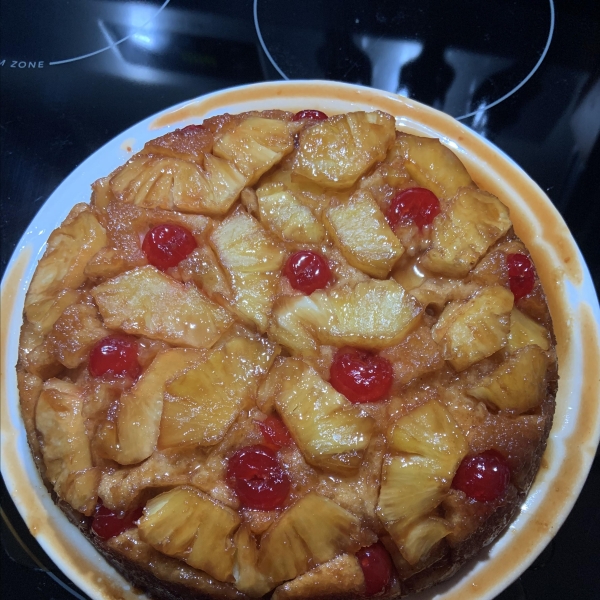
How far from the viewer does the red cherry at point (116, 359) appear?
6.16ft

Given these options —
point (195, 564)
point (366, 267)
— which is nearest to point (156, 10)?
point (366, 267)

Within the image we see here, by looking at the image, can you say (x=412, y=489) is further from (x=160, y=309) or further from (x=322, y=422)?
(x=160, y=309)

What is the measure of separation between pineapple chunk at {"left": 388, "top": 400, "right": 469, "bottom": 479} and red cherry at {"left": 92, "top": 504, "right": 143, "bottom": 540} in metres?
0.78

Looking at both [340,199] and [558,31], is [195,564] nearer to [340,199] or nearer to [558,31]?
[340,199]

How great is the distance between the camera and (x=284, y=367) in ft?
5.94

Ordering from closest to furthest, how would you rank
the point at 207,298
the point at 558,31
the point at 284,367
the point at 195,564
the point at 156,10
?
the point at 195,564
the point at 284,367
the point at 207,298
the point at 558,31
the point at 156,10

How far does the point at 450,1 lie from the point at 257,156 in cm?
216

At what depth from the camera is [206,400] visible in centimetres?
174

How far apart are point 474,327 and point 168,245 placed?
100 centimetres

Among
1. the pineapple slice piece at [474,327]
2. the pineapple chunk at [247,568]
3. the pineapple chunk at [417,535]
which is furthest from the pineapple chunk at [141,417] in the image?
the pineapple slice piece at [474,327]

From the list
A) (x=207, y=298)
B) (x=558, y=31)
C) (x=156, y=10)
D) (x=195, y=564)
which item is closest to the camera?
(x=195, y=564)

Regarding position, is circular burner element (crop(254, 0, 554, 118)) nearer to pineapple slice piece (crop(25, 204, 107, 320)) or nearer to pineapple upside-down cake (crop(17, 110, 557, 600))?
pineapple upside-down cake (crop(17, 110, 557, 600))

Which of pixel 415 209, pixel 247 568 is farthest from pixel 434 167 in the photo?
pixel 247 568

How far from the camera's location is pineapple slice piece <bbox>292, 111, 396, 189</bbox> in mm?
2084
